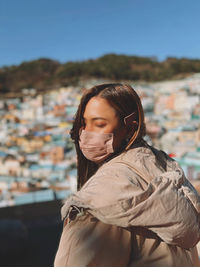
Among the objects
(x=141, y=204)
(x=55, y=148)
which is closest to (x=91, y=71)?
(x=55, y=148)

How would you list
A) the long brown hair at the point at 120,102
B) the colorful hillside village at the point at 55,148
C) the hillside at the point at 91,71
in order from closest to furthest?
the long brown hair at the point at 120,102
the colorful hillside village at the point at 55,148
the hillside at the point at 91,71

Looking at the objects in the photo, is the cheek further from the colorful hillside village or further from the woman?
the colorful hillside village

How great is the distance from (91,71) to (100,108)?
81.4 ft

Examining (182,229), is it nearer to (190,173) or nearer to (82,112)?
(82,112)

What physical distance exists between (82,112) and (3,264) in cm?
365

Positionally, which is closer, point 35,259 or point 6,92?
point 35,259

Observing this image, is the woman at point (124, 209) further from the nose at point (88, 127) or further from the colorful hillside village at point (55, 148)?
the colorful hillside village at point (55, 148)

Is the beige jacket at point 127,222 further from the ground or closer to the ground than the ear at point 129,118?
closer to the ground

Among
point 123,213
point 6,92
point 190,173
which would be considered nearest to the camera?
point 123,213

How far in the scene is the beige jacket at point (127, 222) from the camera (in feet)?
1.28

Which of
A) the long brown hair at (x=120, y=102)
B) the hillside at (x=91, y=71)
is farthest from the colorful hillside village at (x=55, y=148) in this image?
the hillside at (x=91, y=71)

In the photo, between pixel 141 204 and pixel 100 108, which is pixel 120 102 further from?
pixel 141 204

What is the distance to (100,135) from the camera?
50 centimetres

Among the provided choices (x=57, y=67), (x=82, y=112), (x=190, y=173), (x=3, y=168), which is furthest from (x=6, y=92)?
(x=82, y=112)
